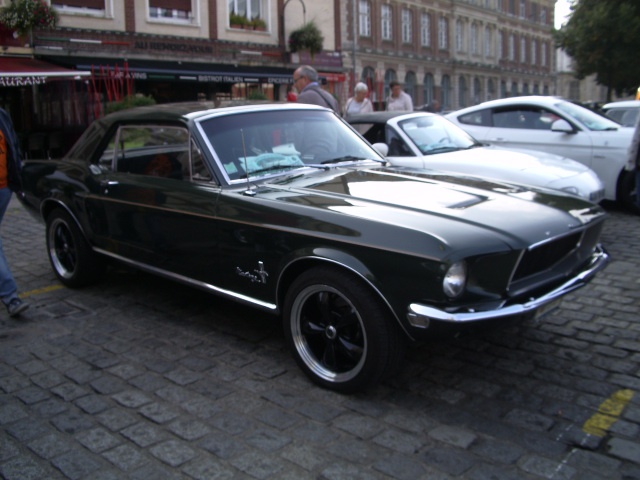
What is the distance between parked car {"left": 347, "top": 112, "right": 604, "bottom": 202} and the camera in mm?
6984

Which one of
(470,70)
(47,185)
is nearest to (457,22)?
(470,70)

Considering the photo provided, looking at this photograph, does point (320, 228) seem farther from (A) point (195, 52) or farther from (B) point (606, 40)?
(B) point (606, 40)

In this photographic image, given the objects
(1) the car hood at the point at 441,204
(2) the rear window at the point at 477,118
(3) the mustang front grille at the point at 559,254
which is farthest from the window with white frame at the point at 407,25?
(3) the mustang front grille at the point at 559,254

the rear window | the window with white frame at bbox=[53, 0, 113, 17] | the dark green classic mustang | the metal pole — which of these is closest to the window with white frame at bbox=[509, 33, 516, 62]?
the metal pole

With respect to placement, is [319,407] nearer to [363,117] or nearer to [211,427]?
[211,427]

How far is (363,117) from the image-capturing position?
8.14m

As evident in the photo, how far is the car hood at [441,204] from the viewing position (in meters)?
3.32

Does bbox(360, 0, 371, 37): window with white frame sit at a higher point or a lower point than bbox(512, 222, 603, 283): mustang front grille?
higher

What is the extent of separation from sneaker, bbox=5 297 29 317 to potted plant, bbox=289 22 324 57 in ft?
71.1

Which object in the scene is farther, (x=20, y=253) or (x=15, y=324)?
(x=20, y=253)

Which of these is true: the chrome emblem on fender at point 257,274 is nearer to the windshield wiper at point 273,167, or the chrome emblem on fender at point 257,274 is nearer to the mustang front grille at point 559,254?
the windshield wiper at point 273,167

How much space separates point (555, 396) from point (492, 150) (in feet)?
14.9

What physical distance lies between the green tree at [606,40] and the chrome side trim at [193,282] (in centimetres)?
2760

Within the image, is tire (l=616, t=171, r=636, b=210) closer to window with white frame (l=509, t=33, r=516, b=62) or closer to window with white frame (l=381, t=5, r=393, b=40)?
window with white frame (l=381, t=5, r=393, b=40)
